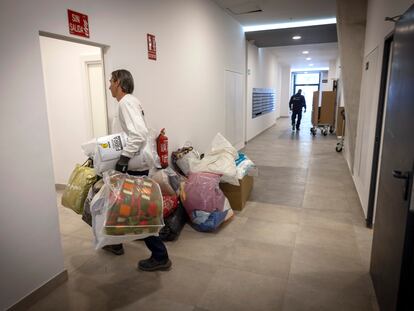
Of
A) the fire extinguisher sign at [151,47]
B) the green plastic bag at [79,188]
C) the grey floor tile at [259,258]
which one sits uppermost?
the fire extinguisher sign at [151,47]

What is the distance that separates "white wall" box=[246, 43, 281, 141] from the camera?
26.5 feet

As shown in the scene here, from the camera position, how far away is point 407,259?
145cm

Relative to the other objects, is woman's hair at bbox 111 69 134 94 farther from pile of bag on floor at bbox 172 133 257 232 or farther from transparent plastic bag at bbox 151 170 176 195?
pile of bag on floor at bbox 172 133 257 232

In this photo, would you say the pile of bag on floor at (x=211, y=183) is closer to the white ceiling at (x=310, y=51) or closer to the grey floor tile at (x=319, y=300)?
the grey floor tile at (x=319, y=300)

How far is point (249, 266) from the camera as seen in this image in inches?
96.7

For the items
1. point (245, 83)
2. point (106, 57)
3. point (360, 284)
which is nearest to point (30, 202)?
point (106, 57)

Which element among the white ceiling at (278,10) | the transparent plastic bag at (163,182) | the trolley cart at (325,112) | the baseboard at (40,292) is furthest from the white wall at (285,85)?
the baseboard at (40,292)

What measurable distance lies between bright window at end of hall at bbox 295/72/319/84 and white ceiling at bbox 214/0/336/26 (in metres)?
14.4

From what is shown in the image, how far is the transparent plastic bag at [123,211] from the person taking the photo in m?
1.86

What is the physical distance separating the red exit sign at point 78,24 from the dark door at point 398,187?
88.0 inches

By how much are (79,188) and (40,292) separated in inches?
29.9

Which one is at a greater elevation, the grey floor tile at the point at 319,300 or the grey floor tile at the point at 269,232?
the grey floor tile at the point at 269,232

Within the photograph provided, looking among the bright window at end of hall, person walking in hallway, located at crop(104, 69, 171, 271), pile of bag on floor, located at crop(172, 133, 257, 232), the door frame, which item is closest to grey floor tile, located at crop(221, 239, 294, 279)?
pile of bag on floor, located at crop(172, 133, 257, 232)

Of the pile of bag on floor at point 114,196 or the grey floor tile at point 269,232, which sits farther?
the grey floor tile at point 269,232
